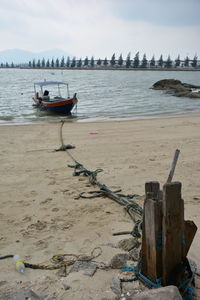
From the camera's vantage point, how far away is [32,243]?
3725 millimetres

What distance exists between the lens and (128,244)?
3.59 metres

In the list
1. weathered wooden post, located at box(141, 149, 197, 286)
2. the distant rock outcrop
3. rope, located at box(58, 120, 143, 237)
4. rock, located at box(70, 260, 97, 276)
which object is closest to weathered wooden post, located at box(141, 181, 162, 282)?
weathered wooden post, located at box(141, 149, 197, 286)

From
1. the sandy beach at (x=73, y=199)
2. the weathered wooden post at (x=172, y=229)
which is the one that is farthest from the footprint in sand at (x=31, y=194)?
the weathered wooden post at (x=172, y=229)

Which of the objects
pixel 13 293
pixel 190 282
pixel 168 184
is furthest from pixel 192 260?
pixel 13 293

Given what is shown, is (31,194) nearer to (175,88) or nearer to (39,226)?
(39,226)

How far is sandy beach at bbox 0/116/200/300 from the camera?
10.0 feet

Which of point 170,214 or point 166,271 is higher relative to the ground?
point 170,214

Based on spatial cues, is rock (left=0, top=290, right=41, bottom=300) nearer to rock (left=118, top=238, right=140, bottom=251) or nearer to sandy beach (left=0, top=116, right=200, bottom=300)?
sandy beach (left=0, top=116, right=200, bottom=300)

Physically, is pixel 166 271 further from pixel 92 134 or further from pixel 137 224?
pixel 92 134

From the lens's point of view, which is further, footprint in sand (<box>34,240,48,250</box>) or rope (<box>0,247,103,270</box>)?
footprint in sand (<box>34,240,48,250</box>)

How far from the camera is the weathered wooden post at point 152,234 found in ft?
8.32

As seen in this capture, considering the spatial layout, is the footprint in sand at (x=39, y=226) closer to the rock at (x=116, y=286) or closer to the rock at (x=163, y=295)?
the rock at (x=116, y=286)

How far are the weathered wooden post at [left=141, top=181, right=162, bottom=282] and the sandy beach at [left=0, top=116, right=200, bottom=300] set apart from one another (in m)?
0.46

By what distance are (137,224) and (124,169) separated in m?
2.79
